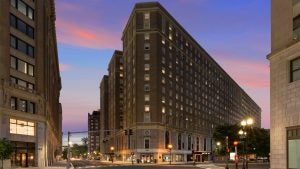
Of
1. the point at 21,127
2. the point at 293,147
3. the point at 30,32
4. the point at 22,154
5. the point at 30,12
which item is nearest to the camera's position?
the point at 293,147

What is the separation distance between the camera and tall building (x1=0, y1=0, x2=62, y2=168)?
7538 cm

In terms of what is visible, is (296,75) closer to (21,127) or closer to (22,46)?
(21,127)

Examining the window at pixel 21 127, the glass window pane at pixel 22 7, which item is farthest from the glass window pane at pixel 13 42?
the window at pixel 21 127

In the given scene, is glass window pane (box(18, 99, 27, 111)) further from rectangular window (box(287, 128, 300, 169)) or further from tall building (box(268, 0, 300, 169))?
rectangular window (box(287, 128, 300, 169))

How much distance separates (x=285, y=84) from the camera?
38.3 meters

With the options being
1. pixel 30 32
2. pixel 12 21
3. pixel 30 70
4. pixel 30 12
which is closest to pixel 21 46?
pixel 30 32

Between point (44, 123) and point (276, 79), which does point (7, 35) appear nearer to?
point (44, 123)

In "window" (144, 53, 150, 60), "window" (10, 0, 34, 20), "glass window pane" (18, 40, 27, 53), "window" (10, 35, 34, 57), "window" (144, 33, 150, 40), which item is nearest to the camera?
"window" (10, 35, 34, 57)

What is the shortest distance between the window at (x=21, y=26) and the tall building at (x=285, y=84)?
49805mm

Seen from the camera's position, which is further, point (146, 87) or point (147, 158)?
point (146, 87)

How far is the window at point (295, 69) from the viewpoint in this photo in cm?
3675

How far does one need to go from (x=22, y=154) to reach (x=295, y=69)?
190ft

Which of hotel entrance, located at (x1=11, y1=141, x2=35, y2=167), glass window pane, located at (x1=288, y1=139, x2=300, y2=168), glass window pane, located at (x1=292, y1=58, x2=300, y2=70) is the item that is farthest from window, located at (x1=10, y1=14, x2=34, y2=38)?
glass window pane, located at (x1=288, y1=139, x2=300, y2=168)

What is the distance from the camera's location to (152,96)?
173750mm
